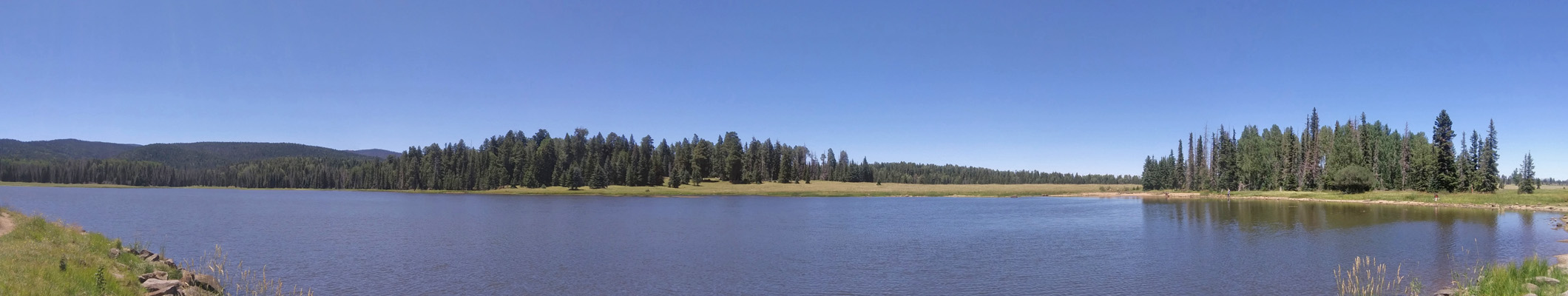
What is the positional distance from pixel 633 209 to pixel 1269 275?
181 feet

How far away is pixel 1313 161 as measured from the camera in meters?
110

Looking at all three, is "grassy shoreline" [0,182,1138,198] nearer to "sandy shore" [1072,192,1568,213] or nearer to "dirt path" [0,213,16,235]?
"sandy shore" [1072,192,1568,213]

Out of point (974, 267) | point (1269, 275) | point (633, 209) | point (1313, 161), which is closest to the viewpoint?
point (1269, 275)

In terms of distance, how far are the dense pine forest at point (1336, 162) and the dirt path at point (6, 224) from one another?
115 meters

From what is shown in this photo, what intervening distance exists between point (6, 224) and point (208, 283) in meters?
14.2

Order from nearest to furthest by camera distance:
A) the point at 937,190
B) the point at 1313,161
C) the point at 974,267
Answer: the point at 974,267 → the point at 1313,161 → the point at 937,190

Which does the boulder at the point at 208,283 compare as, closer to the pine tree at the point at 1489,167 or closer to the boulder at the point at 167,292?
the boulder at the point at 167,292

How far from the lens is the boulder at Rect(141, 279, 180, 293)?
1676cm

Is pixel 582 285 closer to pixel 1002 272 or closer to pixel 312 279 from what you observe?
pixel 312 279

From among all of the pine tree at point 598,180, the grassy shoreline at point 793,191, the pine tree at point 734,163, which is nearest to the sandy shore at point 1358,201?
the grassy shoreline at point 793,191

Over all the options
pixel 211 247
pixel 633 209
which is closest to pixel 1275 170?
pixel 633 209

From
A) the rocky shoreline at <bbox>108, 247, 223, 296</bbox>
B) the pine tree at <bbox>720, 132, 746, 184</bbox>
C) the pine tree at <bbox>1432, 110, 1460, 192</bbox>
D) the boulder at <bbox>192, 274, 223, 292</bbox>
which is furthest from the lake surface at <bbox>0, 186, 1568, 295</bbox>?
the pine tree at <bbox>720, 132, 746, 184</bbox>

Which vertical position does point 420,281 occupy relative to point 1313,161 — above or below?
below

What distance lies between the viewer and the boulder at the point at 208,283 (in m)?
18.8
